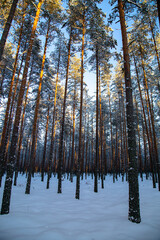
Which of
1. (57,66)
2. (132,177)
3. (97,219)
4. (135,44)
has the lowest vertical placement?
(97,219)

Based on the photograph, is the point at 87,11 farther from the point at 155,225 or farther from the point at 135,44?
the point at 155,225

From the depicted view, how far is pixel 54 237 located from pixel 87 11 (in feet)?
44.8

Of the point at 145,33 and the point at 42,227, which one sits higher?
the point at 145,33

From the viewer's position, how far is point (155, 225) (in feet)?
12.7

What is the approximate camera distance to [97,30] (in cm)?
980

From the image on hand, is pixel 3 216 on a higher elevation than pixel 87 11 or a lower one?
lower

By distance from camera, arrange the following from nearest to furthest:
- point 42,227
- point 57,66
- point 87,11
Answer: point 42,227
point 87,11
point 57,66

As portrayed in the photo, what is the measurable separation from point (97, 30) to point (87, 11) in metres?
1.73

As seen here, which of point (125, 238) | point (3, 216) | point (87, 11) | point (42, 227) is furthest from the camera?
point (87, 11)

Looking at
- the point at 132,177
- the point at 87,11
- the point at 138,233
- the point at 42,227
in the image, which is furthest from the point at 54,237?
the point at 87,11

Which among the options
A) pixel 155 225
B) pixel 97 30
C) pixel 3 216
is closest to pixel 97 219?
pixel 155 225

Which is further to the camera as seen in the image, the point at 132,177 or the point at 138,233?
the point at 132,177

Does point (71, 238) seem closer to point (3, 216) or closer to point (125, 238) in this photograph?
point (125, 238)

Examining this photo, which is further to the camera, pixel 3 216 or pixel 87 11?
pixel 87 11
